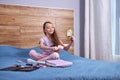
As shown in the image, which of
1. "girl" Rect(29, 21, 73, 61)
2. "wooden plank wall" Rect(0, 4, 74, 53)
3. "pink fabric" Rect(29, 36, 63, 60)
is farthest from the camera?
"wooden plank wall" Rect(0, 4, 74, 53)

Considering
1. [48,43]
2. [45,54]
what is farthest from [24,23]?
[45,54]

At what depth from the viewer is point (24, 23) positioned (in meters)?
3.11

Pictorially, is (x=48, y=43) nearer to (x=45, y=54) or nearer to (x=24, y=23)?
(x=45, y=54)

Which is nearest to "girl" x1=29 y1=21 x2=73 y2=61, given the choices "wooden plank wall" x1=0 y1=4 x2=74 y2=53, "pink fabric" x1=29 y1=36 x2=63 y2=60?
"pink fabric" x1=29 y1=36 x2=63 y2=60

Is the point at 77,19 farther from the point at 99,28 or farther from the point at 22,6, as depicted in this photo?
the point at 22,6

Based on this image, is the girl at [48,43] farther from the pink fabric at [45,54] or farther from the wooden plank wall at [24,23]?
the wooden plank wall at [24,23]

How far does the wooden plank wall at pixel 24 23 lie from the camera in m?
2.99

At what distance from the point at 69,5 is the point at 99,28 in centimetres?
64

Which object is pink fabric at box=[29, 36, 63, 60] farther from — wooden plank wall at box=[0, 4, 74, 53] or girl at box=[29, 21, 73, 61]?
wooden plank wall at box=[0, 4, 74, 53]

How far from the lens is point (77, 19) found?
3641mm

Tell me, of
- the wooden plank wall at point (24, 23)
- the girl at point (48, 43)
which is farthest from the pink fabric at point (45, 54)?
the wooden plank wall at point (24, 23)

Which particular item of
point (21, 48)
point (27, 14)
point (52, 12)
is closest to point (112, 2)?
point (52, 12)

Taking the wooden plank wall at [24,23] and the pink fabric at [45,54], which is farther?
the wooden plank wall at [24,23]

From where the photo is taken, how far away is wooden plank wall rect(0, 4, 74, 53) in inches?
118
